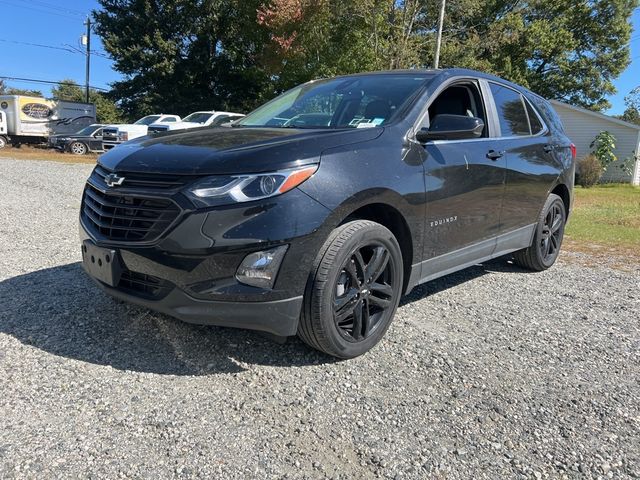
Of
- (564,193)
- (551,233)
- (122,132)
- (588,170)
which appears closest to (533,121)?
(564,193)

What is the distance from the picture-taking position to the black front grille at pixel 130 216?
264 centimetres

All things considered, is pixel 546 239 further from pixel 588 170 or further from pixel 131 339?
pixel 588 170

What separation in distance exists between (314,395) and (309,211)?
3.17ft

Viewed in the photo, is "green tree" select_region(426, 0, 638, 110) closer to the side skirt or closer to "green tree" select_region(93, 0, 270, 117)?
"green tree" select_region(93, 0, 270, 117)

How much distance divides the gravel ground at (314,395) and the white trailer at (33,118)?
28600 millimetres

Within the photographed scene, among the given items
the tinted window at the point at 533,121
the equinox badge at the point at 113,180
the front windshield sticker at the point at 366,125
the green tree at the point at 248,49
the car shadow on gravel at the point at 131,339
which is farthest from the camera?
the green tree at the point at 248,49

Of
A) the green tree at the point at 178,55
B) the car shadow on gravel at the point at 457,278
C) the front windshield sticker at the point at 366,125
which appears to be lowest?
the car shadow on gravel at the point at 457,278

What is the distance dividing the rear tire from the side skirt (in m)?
0.18

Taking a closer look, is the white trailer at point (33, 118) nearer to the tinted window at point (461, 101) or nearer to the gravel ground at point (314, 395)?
the gravel ground at point (314, 395)

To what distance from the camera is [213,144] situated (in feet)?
9.61

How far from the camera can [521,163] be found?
445 centimetres

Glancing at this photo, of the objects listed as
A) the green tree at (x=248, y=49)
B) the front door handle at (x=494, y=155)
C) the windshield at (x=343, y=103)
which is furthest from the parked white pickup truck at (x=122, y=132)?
the front door handle at (x=494, y=155)

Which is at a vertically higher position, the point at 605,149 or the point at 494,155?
the point at 494,155

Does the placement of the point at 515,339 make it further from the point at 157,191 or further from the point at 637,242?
the point at 637,242
